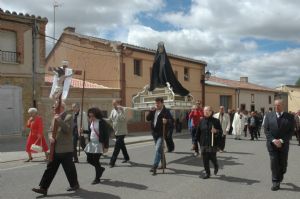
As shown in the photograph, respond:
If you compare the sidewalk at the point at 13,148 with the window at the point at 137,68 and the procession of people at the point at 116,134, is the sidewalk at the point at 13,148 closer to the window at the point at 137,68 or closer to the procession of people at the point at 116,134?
the procession of people at the point at 116,134

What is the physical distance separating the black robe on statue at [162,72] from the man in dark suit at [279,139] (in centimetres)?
682

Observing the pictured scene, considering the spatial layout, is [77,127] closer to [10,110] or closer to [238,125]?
[10,110]

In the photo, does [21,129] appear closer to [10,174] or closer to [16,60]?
[16,60]

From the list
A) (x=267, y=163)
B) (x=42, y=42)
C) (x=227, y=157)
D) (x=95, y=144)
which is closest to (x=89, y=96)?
(x=42, y=42)

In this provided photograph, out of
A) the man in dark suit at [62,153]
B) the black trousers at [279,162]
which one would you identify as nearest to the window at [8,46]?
the man in dark suit at [62,153]

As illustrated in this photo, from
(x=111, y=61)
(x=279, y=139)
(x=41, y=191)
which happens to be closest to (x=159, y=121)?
(x=279, y=139)

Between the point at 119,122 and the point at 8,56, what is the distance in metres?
11.5

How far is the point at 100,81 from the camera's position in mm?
30828

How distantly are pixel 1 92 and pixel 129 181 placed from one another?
519 inches

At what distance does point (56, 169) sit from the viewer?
7.98 meters

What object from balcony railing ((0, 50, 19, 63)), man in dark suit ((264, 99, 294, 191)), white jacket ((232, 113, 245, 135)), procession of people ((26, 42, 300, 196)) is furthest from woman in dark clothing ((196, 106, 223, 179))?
balcony railing ((0, 50, 19, 63))

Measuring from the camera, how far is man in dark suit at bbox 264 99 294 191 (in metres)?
8.49

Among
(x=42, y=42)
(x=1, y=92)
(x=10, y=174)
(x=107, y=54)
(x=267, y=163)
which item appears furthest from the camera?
(x=107, y=54)

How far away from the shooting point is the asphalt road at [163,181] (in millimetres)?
7935
